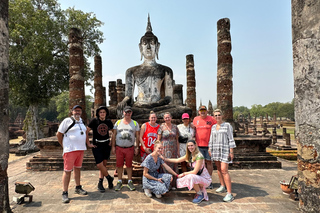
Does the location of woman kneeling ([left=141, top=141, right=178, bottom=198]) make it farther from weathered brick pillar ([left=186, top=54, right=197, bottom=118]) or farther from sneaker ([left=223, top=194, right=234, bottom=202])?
weathered brick pillar ([left=186, top=54, right=197, bottom=118])

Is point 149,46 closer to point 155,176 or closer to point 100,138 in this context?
point 100,138

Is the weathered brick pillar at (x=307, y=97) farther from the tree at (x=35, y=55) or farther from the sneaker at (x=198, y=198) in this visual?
the tree at (x=35, y=55)

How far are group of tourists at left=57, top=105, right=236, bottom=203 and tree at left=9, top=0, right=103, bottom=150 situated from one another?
1161 cm

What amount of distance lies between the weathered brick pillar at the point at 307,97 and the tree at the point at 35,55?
1396 centimetres

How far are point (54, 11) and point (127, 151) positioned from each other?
15991mm

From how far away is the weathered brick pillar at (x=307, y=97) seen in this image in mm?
2893

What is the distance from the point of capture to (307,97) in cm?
299

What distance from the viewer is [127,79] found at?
7.18 metres

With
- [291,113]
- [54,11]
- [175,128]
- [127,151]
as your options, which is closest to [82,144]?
[127,151]

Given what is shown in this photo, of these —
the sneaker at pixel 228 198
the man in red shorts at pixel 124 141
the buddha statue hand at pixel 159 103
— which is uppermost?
the buddha statue hand at pixel 159 103

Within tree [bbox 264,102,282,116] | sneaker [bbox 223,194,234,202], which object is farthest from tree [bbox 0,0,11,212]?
tree [bbox 264,102,282,116]

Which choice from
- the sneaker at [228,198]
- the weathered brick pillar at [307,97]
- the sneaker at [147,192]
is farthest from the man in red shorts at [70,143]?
the weathered brick pillar at [307,97]

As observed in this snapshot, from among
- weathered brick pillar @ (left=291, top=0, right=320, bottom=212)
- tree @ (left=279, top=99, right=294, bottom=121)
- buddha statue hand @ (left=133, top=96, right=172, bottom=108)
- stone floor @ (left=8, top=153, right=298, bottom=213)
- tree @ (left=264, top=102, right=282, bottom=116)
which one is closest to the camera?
weathered brick pillar @ (left=291, top=0, right=320, bottom=212)

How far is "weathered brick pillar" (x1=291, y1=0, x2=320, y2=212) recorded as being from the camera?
9.49ft
